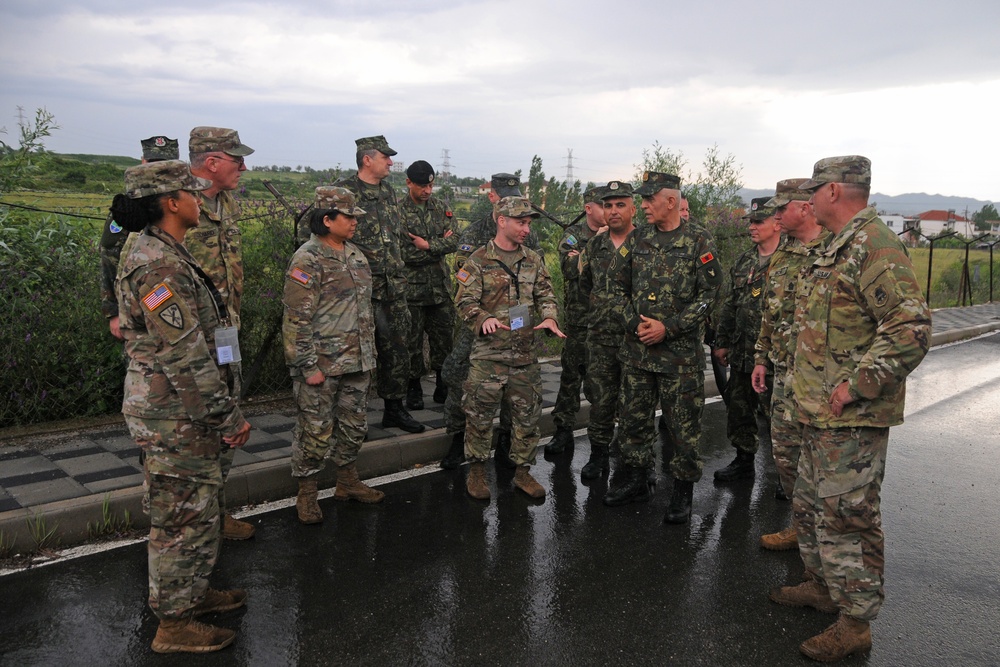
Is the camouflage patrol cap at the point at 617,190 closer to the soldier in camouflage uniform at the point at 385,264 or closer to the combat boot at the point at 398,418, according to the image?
the soldier in camouflage uniform at the point at 385,264

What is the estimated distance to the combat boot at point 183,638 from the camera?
3189mm

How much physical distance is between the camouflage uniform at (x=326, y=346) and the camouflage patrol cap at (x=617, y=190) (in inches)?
72.5

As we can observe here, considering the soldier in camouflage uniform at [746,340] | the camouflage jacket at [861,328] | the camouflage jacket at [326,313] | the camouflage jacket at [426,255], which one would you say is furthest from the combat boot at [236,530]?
the soldier in camouflage uniform at [746,340]

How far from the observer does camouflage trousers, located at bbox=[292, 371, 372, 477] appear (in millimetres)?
4656

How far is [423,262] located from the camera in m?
6.94

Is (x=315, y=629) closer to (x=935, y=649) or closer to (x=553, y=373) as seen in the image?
(x=935, y=649)

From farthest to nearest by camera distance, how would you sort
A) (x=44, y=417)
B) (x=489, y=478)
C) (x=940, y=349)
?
(x=940, y=349)
(x=44, y=417)
(x=489, y=478)

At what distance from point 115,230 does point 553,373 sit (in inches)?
207

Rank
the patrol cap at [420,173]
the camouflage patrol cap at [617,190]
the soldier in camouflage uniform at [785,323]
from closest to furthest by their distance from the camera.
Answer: the soldier in camouflage uniform at [785,323] < the camouflage patrol cap at [617,190] < the patrol cap at [420,173]

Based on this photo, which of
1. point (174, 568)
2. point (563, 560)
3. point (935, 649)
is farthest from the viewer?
point (563, 560)

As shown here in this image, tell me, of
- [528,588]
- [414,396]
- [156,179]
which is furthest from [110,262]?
[528,588]

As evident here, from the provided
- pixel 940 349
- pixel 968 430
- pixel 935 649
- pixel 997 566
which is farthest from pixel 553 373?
pixel 940 349

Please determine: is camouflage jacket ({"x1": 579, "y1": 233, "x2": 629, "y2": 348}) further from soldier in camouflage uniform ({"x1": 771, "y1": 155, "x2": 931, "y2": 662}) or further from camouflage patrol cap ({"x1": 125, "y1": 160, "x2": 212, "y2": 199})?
camouflage patrol cap ({"x1": 125, "y1": 160, "x2": 212, "y2": 199})

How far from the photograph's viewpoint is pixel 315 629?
343 centimetres
